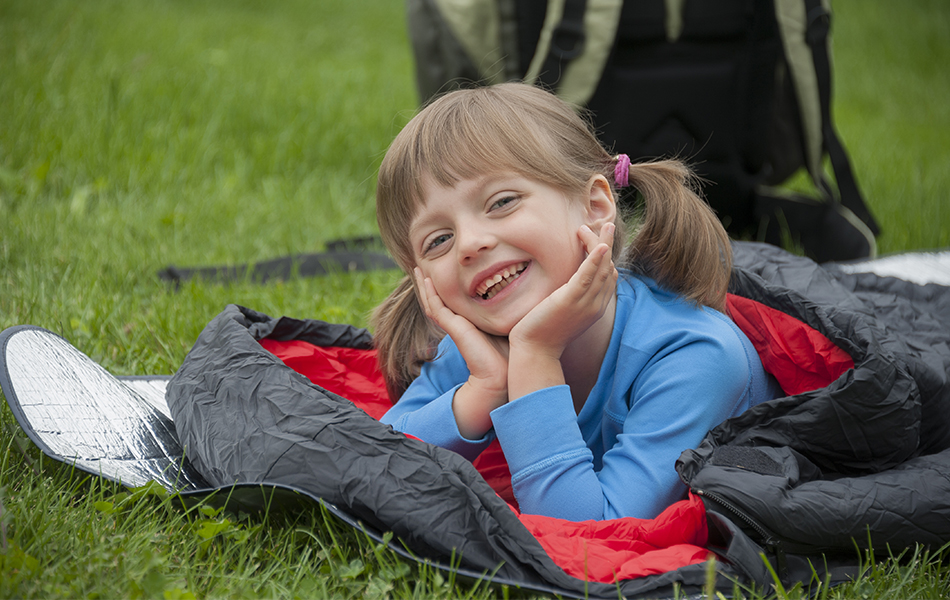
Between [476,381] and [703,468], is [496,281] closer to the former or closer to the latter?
[476,381]

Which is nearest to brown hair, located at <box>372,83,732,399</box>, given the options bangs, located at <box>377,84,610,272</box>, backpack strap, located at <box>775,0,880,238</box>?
bangs, located at <box>377,84,610,272</box>

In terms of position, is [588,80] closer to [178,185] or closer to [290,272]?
[290,272]

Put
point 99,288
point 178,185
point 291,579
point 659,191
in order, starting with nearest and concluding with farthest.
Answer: point 291,579
point 659,191
point 99,288
point 178,185

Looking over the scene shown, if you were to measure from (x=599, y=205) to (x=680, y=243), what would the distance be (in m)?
0.22

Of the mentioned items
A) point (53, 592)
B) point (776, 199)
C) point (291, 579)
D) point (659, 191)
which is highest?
point (659, 191)

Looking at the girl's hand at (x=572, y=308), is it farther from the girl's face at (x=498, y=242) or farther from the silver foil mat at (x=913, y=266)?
the silver foil mat at (x=913, y=266)

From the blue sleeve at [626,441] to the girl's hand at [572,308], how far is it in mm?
119

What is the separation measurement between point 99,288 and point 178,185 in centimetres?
132

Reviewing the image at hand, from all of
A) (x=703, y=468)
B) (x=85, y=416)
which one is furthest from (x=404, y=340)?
(x=703, y=468)

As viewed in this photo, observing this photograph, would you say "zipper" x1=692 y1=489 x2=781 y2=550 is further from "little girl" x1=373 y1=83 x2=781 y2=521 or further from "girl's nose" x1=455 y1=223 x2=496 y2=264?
"girl's nose" x1=455 y1=223 x2=496 y2=264

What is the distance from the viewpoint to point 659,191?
6.74 ft

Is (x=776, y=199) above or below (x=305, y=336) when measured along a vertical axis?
below

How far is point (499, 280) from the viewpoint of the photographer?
1834 mm

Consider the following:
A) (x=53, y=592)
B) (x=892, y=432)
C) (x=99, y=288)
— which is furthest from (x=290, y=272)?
(x=892, y=432)
